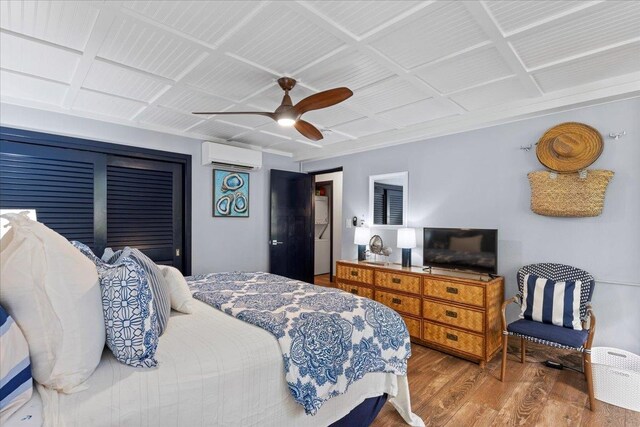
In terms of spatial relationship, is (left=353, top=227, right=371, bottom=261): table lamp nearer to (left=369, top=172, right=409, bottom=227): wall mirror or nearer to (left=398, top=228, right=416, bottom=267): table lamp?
(left=369, top=172, right=409, bottom=227): wall mirror

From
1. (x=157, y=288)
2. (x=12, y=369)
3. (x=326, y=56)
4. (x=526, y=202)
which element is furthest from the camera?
(x=526, y=202)

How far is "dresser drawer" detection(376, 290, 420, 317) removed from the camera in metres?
3.37

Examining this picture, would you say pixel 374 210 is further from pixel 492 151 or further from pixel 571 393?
pixel 571 393

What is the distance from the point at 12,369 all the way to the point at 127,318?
1.07 feet

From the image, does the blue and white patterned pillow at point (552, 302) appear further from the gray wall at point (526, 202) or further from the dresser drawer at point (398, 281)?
the dresser drawer at point (398, 281)

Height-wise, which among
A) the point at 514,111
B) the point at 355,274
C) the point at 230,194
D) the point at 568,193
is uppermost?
the point at 514,111

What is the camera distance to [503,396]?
2379mm

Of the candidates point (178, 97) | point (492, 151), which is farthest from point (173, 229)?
point (492, 151)

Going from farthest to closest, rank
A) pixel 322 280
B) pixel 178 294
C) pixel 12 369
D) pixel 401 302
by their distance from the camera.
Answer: pixel 322 280, pixel 401 302, pixel 178 294, pixel 12 369

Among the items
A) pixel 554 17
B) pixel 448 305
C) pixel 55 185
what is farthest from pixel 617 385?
pixel 55 185

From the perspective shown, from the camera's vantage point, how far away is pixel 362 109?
329cm

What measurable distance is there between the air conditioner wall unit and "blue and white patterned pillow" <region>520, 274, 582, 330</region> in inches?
142

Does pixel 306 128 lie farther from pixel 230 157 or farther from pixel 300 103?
pixel 230 157

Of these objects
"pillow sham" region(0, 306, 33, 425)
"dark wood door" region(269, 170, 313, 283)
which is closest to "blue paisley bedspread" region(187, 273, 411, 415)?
"pillow sham" region(0, 306, 33, 425)
